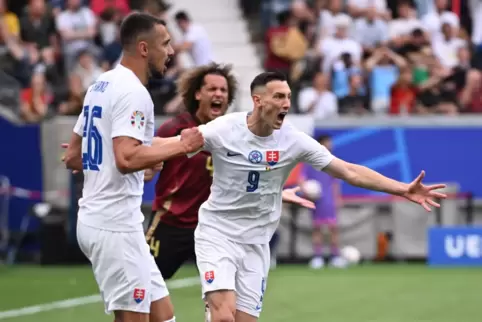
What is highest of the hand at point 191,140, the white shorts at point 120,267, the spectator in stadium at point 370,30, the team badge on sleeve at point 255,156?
the spectator in stadium at point 370,30

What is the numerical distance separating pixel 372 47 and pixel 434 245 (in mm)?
4529

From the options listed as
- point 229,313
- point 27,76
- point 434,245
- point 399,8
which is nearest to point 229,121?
point 229,313

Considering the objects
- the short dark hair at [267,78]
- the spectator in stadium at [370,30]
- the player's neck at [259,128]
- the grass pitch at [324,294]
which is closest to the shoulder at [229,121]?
the player's neck at [259,128]

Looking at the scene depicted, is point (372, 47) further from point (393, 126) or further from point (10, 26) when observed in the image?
point (10, 26)

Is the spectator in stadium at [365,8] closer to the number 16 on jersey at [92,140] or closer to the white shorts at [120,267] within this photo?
the number 16 on jersey at [92,140]

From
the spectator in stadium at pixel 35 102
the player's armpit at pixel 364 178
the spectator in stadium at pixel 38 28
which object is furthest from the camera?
the spectator in stadium at pixel 38 28

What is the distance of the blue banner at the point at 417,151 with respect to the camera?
20094mm

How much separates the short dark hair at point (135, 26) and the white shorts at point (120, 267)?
4.18 feet

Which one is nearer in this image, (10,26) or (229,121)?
(229,121)

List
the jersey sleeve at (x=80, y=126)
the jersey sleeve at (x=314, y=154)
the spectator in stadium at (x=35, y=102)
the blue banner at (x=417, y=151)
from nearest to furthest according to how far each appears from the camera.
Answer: the jersey sleeve at (x=80, y=126) → the jersey sleeve at (x=314, y=154) → the blue banner at (x=417, y=151) → the spectator in stadium at (x=35, y=102)

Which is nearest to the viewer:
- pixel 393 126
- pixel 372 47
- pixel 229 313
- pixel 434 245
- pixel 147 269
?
pixel 147 269

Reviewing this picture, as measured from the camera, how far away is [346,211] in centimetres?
2031

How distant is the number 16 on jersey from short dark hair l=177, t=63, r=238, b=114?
9.52ft

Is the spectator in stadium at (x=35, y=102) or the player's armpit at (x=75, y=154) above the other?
the spectator in stadium at (x=35, y=102)
